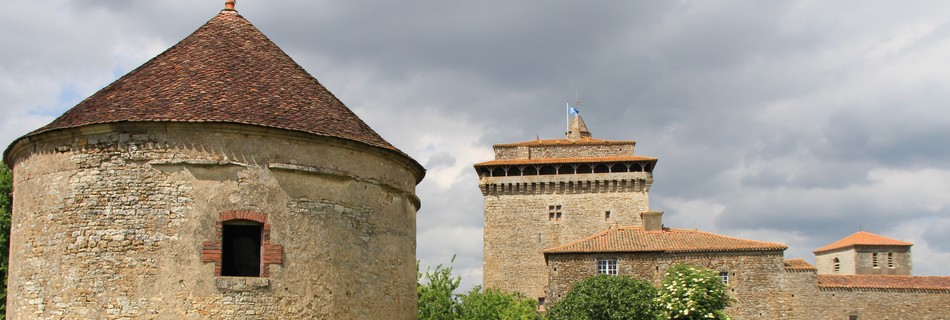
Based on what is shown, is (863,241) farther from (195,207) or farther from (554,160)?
(195,207)

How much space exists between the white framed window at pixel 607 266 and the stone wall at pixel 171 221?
25938 mm

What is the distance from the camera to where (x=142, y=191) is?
11.3 meters

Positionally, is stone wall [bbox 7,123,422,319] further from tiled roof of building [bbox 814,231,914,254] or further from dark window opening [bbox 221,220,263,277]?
tiled roof of building [bbox 814,231,914,254]

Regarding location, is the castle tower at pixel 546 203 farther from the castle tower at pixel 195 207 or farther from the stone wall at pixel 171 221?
the stone wall at pixel 171 221

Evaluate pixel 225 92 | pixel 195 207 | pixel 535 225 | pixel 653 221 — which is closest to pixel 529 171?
pixel 535 225

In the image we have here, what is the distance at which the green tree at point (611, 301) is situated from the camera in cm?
2942

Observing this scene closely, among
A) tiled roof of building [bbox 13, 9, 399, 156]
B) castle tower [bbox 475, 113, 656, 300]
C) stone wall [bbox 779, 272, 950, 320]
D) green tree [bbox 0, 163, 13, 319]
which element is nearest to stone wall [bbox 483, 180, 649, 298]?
castle tower [bbox 475, 113, 656, 300]

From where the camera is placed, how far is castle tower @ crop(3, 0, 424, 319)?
11219 mm

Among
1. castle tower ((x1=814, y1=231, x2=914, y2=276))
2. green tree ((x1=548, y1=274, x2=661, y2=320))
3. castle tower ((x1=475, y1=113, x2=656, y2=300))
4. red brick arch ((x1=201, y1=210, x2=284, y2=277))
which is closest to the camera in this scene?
red brick arch ((x1=201, y1=210, x2=284, y2=277))

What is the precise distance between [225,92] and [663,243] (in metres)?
28.7

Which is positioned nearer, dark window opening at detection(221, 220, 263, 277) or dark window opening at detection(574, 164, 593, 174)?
dark window opening at detection(221, 220, 263, 277)

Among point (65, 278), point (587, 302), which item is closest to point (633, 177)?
point (587, 302)

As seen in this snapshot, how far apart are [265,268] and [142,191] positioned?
71.7 inches

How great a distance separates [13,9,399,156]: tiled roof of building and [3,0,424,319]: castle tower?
1.4 inches
